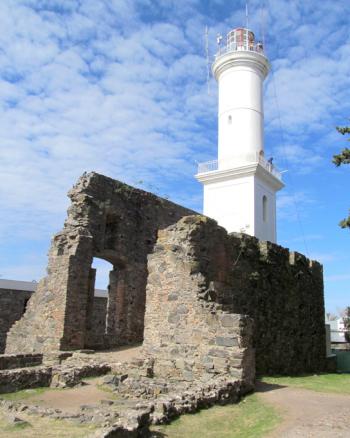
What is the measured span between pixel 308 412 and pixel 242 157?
2162 centimetres

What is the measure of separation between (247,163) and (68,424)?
75.5 ft

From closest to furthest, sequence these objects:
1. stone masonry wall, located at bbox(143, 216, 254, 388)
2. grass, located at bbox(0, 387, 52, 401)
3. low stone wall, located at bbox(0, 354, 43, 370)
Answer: grass, located at bbox(0, 387, 52, 401) < stone masonry wall, located at bbox(143, 216, 254, 388) < low stone wall, located at bbox(0, 354, 43, 370)

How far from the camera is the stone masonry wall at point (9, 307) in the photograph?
2125cm

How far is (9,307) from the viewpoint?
21.7m

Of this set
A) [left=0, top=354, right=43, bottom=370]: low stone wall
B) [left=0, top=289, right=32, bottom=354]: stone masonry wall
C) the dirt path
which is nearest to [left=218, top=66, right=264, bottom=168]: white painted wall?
[left=0, top=289, right=32, bottom=354]: stone masonry wall

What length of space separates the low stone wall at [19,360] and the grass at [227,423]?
19.6 feet

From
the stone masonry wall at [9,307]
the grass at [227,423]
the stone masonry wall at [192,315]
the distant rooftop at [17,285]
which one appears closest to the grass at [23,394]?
the stone masonry wall at [192,315]

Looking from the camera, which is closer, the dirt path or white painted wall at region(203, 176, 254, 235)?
the dirt path

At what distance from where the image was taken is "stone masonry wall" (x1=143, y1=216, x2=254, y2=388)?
965 centimetres

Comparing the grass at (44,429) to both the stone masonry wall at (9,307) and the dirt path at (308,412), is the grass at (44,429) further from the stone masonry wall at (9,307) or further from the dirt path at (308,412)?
the stone masonry wall at (9,307)

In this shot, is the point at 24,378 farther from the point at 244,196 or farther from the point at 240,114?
the point at 240,114

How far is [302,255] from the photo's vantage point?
57.6ft

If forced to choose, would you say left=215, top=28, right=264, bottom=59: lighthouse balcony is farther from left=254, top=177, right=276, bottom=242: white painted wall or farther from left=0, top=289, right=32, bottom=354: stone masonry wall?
left=0, top=289, right=32, bottom=354: stone masonry wall

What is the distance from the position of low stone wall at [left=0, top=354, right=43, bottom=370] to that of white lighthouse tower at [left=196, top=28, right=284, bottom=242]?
55.0ft
